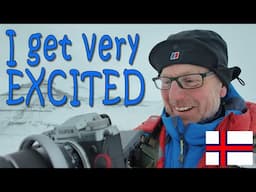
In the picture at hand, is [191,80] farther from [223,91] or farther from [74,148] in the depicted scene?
[74,148]

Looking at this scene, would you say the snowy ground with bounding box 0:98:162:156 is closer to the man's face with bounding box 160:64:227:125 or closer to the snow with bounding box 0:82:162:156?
the snow with bounding box 0:82:162:156

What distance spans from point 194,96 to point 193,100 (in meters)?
0.02

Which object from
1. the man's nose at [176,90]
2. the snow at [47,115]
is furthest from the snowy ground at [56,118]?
the man's nose at [176,90]

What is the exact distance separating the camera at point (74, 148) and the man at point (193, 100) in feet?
0.71

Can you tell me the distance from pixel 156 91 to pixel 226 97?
248 millimetres

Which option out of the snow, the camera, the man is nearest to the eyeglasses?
the man

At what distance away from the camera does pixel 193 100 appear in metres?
1.30

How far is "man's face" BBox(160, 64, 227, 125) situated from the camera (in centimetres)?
127

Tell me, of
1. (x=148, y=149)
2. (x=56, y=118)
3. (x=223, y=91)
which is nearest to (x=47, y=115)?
(x=56, y=118)

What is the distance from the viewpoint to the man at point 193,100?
1.27 m

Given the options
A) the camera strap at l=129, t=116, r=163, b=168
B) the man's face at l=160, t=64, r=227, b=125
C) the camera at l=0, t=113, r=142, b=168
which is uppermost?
the man's face at l=160, t=64, r=227, b=125
